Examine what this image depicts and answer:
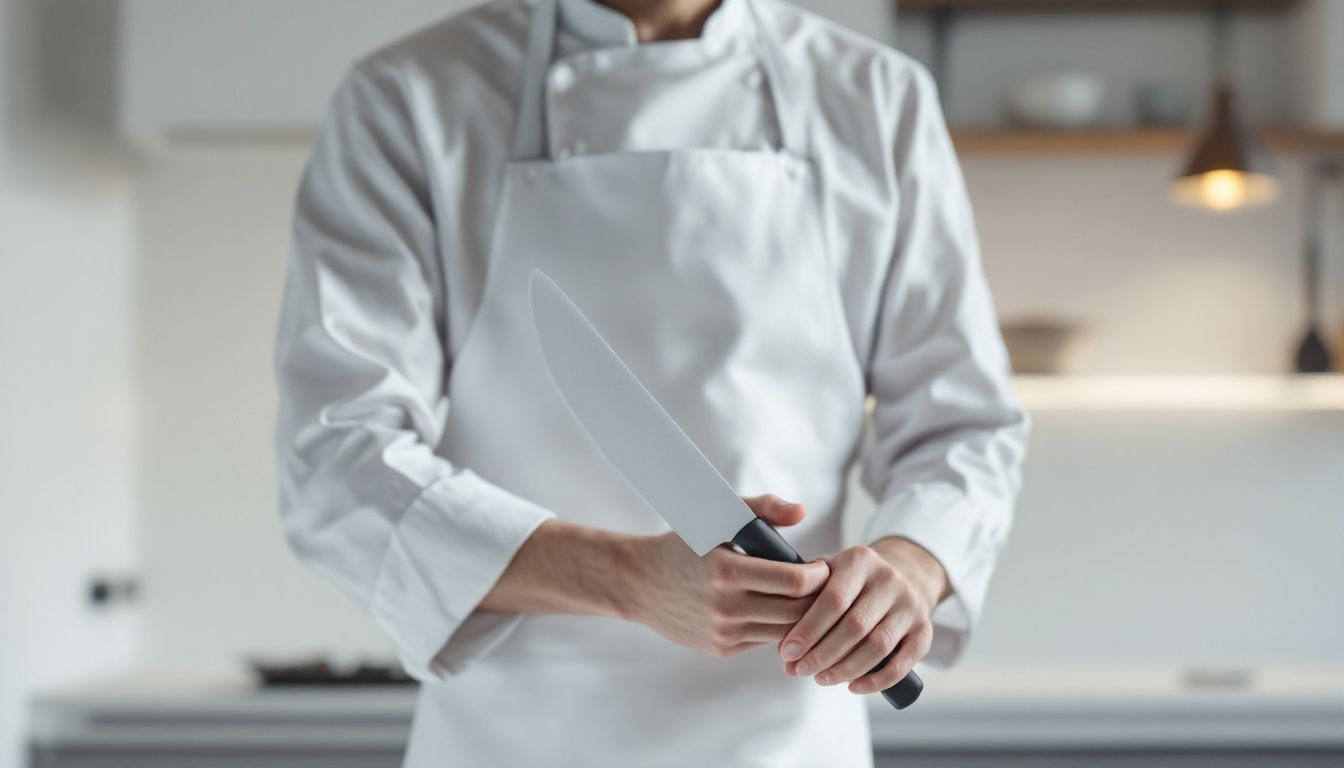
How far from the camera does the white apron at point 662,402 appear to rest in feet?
2.65

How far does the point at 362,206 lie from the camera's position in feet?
2.76

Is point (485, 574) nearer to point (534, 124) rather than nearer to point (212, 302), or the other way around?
point (534, 124)

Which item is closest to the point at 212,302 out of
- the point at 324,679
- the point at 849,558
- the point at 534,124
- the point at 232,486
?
the point at 232,486

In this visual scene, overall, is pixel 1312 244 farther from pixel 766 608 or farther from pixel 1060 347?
pixel 766 608

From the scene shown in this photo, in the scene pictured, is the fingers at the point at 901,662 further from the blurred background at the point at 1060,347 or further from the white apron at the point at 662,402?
the blurred background at the point at 1060,347

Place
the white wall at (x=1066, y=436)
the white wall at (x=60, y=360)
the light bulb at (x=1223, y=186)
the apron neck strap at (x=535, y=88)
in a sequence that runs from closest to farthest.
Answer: the apron neck strap at (x=535, y=88) < the white wall at (x=60, y=360) < the light bulb at (x=1223, y=186) < the white wall at (x=1066, y=436)

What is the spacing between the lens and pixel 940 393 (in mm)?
855

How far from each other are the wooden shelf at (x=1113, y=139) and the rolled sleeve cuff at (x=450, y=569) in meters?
1.58

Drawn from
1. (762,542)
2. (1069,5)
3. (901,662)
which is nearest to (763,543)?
(762,542)

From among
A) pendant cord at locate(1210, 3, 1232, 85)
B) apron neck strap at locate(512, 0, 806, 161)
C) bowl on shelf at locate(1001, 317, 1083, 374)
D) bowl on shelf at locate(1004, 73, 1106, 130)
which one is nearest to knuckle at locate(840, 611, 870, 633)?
apron neck strap at locate(512, 0, 806, 161)

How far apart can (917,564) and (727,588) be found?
0.56 feet

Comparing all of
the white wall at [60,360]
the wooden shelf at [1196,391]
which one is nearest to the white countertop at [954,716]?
the white wall at [60,360]

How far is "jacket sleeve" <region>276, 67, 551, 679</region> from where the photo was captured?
2.43 feet

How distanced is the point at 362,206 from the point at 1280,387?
70.4 inches
